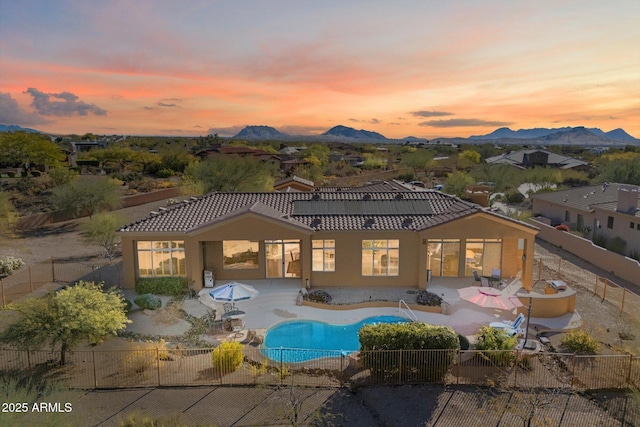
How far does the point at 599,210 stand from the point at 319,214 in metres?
23.4

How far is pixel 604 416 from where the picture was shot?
1190 centimetres

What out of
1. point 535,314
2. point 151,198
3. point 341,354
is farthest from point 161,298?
point 151,198

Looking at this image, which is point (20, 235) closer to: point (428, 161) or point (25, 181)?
point (25, 181)

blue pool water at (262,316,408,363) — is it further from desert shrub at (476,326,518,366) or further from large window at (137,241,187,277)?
large window at (137,241,187,277)

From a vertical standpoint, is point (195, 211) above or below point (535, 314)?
above

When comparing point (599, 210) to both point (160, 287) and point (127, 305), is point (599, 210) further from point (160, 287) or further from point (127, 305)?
point (127, 305)

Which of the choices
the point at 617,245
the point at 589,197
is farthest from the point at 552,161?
the point at 617,245

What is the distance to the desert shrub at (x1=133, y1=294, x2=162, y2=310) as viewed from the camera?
1945 cm

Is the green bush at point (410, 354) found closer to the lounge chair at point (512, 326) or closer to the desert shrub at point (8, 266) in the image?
the lounge chair at point (512, 326)

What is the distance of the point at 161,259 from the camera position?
73.1 feet

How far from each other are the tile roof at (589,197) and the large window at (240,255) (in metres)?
26.4

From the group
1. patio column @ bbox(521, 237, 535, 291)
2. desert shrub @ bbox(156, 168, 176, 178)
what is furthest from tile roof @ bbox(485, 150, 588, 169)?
patio column @ bbox(521, 237, 535, 291)

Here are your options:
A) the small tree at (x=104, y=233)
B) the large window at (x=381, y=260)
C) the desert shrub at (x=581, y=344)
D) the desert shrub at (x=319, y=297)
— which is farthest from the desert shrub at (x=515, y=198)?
the small tree at (x=104, y=233)

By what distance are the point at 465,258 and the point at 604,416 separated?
455 inches
